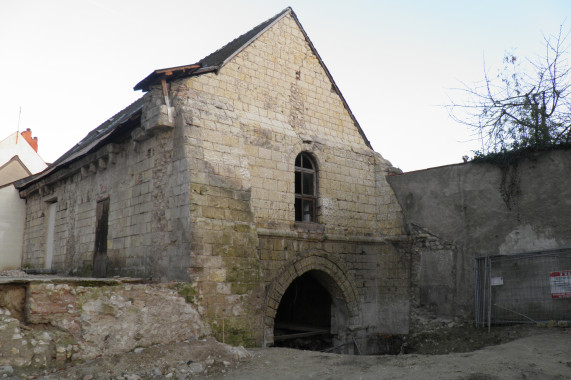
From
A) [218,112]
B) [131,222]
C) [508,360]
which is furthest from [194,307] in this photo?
[508,360]

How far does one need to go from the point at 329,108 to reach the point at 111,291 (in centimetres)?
705

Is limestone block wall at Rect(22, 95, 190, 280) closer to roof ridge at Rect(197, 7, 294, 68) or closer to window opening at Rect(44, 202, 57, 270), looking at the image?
window opening at Rect(44, 202, 57, 270)

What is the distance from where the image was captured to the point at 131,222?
9.32 meters

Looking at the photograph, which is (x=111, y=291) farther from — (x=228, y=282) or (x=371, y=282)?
(x=371, y=282)

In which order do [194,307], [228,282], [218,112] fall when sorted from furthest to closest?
[218,112] → [228,282] → [194,307]

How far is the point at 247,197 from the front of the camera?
866 centimetres

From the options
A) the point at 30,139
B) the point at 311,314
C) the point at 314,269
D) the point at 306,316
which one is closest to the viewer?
the point at 314,269

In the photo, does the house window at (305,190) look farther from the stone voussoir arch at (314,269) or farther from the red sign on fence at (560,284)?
the red sign on fence at (560,284)

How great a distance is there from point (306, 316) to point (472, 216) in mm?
5172

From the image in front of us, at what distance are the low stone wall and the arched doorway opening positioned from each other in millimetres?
3721

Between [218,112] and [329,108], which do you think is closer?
[218,112]

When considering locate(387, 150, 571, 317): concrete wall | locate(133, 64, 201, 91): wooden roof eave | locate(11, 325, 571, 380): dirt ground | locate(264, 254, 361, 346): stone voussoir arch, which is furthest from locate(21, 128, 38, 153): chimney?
locate(11, 325, 571, 380): dirt ground

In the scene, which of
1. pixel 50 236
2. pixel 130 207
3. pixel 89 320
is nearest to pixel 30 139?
pixel 50 236

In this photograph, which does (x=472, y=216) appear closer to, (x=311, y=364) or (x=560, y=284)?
(x=560, y=284)
